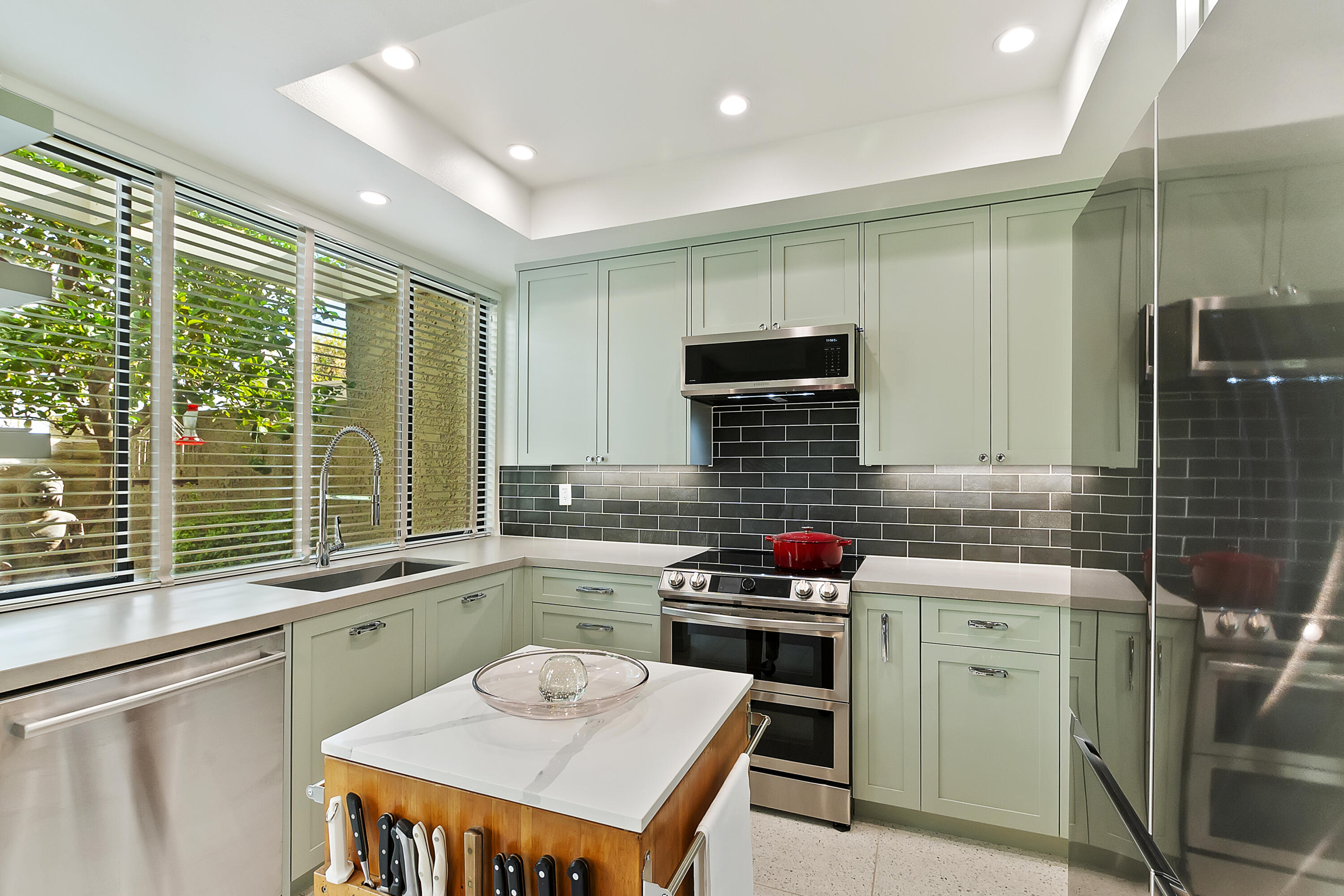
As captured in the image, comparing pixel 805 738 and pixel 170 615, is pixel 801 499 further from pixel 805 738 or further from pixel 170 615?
pixel 170 615

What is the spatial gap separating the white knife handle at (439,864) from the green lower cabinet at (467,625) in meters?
1.72

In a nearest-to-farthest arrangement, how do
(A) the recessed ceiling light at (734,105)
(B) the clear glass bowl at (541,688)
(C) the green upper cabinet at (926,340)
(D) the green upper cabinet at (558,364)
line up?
(B) the clear glass bowl at (541,688) < (A) the recessed ceiling light at (734,105) < (C) the green upper cabinet at (926,340) < (D) the green upper cabinet at (558,364)

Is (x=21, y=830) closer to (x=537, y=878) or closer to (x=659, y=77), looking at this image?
(x=537, y=878)

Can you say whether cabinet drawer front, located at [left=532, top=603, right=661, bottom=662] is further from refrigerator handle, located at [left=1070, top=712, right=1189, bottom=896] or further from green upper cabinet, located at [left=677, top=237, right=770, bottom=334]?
refrigerator handle, located at [left=1070, top=712, right=1189, bottom=896]

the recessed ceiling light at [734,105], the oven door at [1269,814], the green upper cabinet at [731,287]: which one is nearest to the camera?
the oven door at [1269,814]

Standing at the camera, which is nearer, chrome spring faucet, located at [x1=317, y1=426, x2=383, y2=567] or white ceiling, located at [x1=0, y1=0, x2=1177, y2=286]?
white ceiling, located at [x1=0, y1=0, x2=1177, y2=286]

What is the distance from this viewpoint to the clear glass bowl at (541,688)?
1.12m

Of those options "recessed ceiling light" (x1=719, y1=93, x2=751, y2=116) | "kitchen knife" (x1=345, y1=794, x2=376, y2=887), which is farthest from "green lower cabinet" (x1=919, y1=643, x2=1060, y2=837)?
"recessed ceiling light" (x1=719, y1=93, x2=751, y2=116)

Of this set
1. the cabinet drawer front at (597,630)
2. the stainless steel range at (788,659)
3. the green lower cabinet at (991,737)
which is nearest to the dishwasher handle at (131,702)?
the cabinet drawer front at (597,630)

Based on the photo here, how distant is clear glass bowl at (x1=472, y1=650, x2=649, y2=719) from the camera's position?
3.67ft

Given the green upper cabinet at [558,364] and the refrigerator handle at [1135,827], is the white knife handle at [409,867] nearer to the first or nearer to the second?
the refrigerator handle at [1135,827]

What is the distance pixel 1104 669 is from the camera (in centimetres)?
120

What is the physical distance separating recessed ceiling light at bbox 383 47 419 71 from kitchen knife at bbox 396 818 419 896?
7.30ft

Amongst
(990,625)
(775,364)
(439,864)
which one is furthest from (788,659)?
(439,864)
